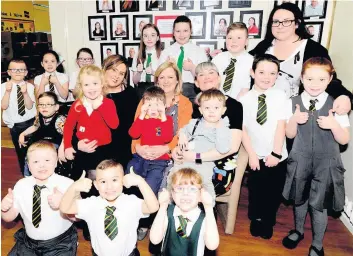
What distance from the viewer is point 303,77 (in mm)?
2355

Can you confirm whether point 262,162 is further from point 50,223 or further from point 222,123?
point 50,223

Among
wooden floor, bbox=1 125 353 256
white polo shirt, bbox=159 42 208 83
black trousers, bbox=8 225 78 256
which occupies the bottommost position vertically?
wooden floor, bbox=1 125 353 256

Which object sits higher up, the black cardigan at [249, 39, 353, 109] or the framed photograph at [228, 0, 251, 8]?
the framed photograph at [228, 0, 251, 8]

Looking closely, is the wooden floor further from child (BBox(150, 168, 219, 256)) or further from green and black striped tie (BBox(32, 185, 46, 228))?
child (BBox(150, 168, 219, 256))

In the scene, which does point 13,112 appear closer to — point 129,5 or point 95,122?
point 95,122

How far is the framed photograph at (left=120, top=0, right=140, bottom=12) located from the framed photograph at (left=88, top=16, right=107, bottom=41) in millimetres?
379

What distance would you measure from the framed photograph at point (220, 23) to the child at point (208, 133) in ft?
7.60

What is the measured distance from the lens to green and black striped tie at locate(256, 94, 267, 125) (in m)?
2.56

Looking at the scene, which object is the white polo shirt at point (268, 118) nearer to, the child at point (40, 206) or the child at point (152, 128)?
the child at point (152, 128)

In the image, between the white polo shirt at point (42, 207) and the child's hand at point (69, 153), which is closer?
the white polo shirt at point (42, 207)

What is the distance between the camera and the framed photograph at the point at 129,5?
15.4 feet

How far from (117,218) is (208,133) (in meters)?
0.98

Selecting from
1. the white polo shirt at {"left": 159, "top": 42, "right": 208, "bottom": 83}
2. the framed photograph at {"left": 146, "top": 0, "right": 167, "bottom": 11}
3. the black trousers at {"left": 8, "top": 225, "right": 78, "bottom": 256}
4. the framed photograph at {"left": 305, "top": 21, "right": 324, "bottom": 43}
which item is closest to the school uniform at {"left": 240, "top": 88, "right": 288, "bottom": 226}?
the white polo shirt at {"left": 159, "top": 42, "right": 208, "bottom": 83}

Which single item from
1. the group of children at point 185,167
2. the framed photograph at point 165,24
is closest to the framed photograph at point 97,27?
the framed photograph at point 165,24
